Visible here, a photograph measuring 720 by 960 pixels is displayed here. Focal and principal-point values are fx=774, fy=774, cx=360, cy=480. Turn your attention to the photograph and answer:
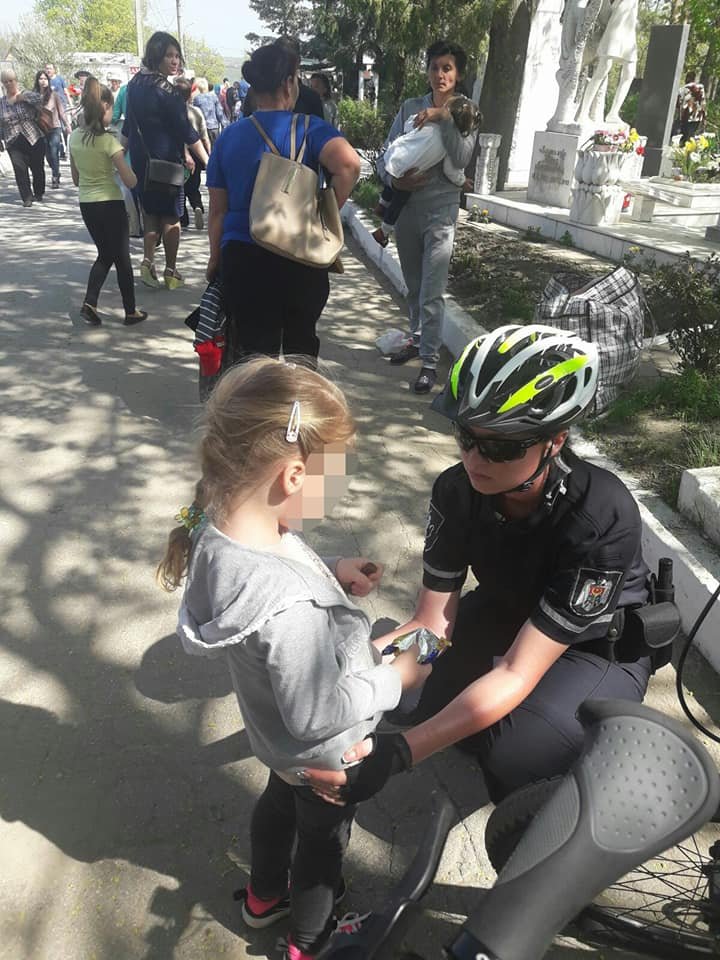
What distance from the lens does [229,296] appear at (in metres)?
4.10

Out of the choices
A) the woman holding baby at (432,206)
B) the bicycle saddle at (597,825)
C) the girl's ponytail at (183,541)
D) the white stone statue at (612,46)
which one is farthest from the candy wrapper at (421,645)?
the white stone statue at (612,46)

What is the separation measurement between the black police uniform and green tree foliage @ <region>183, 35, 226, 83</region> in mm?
95246

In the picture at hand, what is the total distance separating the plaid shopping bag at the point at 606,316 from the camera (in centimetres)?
346

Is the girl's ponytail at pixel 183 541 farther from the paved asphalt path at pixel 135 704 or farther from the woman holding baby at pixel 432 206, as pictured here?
the woman holding baby at pixel 432 206

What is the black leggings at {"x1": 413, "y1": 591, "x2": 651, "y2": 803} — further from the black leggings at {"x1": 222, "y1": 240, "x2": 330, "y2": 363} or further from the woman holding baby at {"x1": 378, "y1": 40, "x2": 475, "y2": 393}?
the woman holding baby at {"x1": 378, "y1": 40, "x2": 475, "y2": 393}

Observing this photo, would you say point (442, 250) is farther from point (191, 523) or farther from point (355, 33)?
point (355, 33)

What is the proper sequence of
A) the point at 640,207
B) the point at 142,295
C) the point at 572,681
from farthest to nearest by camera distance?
the point at 640,207, the point at 142,295, the point at 572,681

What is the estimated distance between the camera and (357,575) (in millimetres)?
1816

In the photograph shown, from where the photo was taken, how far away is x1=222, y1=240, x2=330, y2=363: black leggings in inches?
157

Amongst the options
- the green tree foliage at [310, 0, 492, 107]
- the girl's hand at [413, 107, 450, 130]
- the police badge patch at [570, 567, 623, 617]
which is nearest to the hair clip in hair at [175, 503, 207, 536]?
the police badge patch at [570, 567, 623, 617]

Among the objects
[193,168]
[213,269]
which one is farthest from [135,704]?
[193,168]

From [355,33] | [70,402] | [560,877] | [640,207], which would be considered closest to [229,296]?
[70,402]

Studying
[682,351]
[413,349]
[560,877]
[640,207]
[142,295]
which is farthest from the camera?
[640,207]

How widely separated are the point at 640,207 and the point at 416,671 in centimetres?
1013
